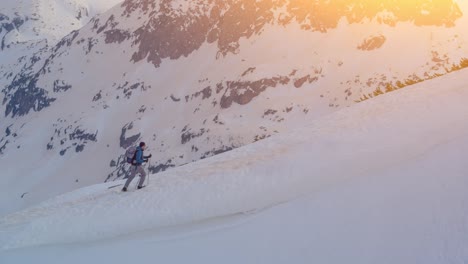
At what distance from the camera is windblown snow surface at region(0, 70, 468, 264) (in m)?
6.72

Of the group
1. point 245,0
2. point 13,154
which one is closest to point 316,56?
point 245,0

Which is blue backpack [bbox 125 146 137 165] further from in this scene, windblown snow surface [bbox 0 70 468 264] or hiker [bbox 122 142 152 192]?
windblown snow surface [bbox 0 70 468 264]

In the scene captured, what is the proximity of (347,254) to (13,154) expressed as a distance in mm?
144282

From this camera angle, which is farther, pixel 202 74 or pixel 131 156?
pixel 202 74

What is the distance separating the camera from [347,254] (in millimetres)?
6633

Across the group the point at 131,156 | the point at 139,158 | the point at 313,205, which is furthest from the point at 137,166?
the point at 313,205

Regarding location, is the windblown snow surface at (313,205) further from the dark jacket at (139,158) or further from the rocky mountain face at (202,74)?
the rocky mountain face at (202,74)

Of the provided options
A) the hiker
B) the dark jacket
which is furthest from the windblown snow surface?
the dark jacket

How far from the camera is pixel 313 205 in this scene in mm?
8039

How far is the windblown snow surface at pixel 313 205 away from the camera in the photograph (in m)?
6.72

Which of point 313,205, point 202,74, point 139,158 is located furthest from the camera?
point 202,74

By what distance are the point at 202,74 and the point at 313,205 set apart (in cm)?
11821

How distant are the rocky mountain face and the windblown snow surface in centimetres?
7408

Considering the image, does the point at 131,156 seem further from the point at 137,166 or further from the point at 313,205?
the point at 313,205
